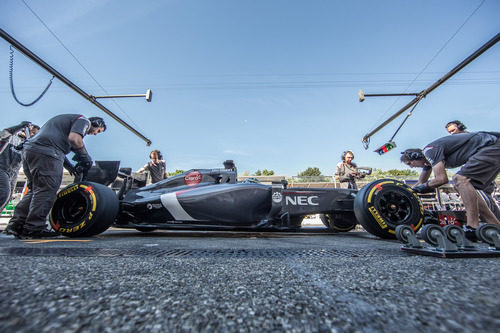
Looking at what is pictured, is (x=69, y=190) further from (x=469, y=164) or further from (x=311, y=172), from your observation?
(x=311, y=172)

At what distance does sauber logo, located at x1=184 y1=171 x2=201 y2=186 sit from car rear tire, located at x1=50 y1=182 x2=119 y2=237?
32.8 inches

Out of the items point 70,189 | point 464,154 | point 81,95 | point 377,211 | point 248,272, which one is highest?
point 81,95

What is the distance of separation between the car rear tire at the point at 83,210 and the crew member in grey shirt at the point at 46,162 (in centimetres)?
9

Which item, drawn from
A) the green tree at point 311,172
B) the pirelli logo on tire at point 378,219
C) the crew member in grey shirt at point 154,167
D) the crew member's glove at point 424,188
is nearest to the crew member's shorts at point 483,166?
the crew member's glove at point 424,188

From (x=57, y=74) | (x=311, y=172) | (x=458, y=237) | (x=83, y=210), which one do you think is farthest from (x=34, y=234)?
(x=311, y=172)

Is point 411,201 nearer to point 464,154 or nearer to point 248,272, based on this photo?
point 464,154

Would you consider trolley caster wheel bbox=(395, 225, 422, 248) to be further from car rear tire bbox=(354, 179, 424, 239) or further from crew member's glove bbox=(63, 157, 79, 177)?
crew member's glove bbox=(63, 157, 79, 177)

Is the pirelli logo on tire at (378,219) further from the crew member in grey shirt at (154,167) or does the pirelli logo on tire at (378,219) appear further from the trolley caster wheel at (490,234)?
the crew member in grey shirt at (154,167)

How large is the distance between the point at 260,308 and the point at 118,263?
25.8 inches

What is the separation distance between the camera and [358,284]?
22.3 inches

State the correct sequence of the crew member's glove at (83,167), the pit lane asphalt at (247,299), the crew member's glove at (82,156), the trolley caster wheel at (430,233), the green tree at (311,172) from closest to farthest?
the pit lane asphalt at (247,299)
the trolley caster wheel at (430,233)
the crew member's glove at (82,156)
the crew member's glove at (83,167)
the green tree at (311,172)

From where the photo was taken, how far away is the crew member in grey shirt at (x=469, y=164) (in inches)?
85.7

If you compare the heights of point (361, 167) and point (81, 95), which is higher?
point (81, 95)

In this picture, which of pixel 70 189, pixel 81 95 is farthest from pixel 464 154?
pixel 81 95
